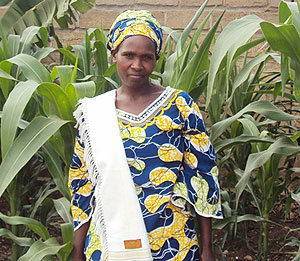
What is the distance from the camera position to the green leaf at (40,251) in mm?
2014

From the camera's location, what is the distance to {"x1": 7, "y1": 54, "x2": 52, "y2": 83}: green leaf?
7.28ft

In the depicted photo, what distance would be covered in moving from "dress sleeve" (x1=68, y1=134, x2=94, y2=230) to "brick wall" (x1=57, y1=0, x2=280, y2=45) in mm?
2068

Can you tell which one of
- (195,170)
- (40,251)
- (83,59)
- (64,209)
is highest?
(83,59)

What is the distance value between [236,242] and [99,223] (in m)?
1.38

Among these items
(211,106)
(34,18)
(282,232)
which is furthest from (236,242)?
(34,18)

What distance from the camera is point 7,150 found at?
1.92 meters

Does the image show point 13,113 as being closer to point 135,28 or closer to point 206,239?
point 135,28

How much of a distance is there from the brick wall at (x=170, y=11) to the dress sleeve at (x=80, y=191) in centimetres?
207

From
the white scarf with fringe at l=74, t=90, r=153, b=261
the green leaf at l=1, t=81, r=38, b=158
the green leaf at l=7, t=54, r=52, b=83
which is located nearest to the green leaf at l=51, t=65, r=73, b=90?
the green leaf at l=7, t=54, r=52, b=83

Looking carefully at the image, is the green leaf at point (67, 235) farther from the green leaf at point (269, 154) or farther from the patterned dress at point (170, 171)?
the green leaf at point (269, 154)

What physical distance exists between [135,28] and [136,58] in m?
0.08

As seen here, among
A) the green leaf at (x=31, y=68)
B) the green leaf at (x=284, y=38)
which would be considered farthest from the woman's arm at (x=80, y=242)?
the green leaf at (x=284, y=38)

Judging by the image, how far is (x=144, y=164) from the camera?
5.55 feet

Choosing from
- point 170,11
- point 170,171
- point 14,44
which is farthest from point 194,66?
point 170,11
